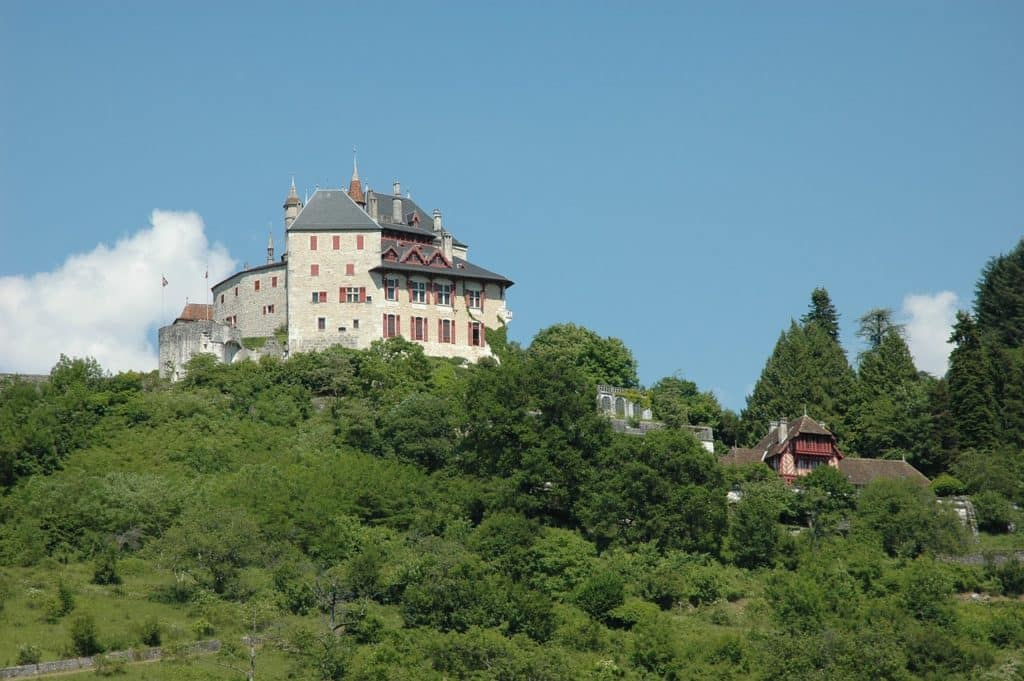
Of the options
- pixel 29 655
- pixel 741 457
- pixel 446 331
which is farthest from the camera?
pixel 446 331

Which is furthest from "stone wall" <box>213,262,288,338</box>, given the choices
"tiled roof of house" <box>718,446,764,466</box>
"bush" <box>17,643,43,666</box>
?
"bush" <box>17,643,43,666</box>

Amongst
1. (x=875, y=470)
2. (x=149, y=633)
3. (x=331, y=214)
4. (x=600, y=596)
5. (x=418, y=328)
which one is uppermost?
(x=331, y=214)

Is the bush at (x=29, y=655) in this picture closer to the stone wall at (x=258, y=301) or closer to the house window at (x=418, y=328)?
the stone wall at (x=258, y=301)

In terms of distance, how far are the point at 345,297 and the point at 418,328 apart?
4063mm

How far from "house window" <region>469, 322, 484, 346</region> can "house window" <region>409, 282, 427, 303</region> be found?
2.96 m

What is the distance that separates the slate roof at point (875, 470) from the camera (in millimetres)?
81438

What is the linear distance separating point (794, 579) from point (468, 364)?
83.4 feet

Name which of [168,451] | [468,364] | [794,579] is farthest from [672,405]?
[168,451]

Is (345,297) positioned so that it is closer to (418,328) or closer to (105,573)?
(418,328)

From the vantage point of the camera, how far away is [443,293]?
91.3 m

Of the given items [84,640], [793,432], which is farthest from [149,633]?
[793,432]

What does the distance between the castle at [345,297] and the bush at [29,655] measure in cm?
3077

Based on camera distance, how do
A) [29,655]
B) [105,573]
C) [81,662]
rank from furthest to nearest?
1. [105,573]
2. [81,662]
3. [29,655]

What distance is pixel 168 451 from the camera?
77438 mm
